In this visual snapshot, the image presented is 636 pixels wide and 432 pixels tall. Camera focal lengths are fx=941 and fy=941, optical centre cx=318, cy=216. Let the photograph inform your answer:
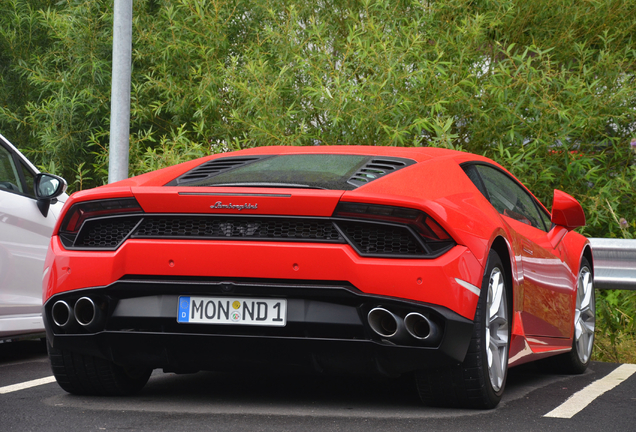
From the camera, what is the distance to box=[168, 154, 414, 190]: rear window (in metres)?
4.20

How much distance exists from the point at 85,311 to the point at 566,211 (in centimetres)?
294

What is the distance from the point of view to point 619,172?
33.3 ft

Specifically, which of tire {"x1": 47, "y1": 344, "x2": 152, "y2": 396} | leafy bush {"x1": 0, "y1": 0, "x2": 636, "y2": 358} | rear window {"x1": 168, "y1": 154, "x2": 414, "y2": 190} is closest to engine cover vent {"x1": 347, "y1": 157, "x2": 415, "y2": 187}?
rear window {"x1": 168, "y1": 154, "x2": 414, "y2": 190}

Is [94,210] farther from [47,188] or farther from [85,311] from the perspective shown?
[47,188]

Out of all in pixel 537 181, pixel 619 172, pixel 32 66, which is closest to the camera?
pixel 537 181

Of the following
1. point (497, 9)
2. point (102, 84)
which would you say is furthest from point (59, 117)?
point (497, 9)

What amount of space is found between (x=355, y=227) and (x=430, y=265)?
0.36 m

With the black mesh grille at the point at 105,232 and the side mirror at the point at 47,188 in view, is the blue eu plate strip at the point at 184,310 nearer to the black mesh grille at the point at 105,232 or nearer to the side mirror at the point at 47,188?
the black mesh grille at the point at 105,232

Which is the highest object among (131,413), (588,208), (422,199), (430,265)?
(422,199)

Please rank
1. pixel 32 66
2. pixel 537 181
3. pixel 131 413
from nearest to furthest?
1. pixel 131 413
2. pixel 537 181
3. pixel 32 66

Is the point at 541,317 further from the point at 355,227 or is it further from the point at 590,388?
the point at 355,227

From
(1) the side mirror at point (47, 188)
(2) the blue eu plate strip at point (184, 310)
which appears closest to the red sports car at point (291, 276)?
(2) the blue eu plate strip at point (184, 310)

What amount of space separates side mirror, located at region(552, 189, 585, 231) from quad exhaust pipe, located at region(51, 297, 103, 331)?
2.80m

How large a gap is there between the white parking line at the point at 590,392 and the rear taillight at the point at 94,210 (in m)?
2.12
